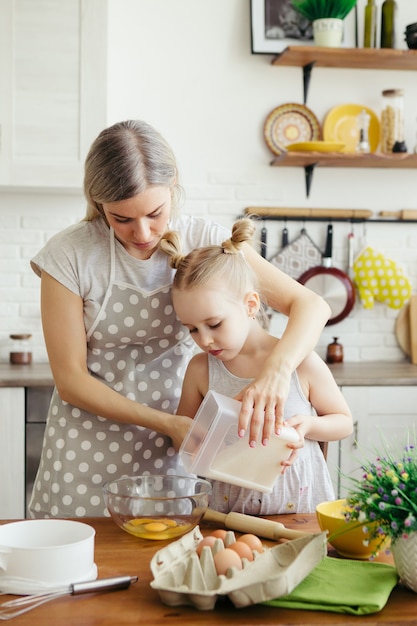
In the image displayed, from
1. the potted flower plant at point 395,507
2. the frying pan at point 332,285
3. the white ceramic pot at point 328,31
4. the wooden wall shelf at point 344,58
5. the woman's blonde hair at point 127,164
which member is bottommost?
the potted flower plant at point 395,507

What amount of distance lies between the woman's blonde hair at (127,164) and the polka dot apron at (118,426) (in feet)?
0.99

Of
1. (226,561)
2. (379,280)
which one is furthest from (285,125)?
(226,561)

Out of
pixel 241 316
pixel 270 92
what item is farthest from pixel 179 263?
pixel 270 92

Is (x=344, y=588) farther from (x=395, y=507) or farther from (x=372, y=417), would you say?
(x=372, y=417)

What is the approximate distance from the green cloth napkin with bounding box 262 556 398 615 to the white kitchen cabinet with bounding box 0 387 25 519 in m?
2.14

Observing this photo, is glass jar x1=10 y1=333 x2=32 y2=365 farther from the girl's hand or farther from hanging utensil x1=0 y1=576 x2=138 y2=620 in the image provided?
hanging utensil x1=0 y1=576 x2=138 y2=620

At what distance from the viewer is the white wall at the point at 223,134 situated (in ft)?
13.0

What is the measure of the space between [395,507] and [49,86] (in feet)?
9.01

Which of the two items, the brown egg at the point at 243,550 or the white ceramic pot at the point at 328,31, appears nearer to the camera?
the brown egg at the point at 243,550

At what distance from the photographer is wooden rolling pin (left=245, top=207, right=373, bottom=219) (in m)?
4.07

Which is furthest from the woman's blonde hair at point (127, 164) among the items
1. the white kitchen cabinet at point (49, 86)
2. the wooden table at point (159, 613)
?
the white kitchen cabinet at point (49, 86)

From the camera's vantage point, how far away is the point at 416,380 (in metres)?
3.63

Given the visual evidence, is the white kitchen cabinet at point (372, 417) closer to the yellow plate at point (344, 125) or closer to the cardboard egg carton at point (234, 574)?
the yellow plate at point (344, 125)

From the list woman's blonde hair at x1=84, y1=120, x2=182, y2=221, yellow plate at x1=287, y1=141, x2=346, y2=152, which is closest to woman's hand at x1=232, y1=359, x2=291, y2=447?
woman's blonde hair at x1=84, y1=120, x2=182, y2=221
